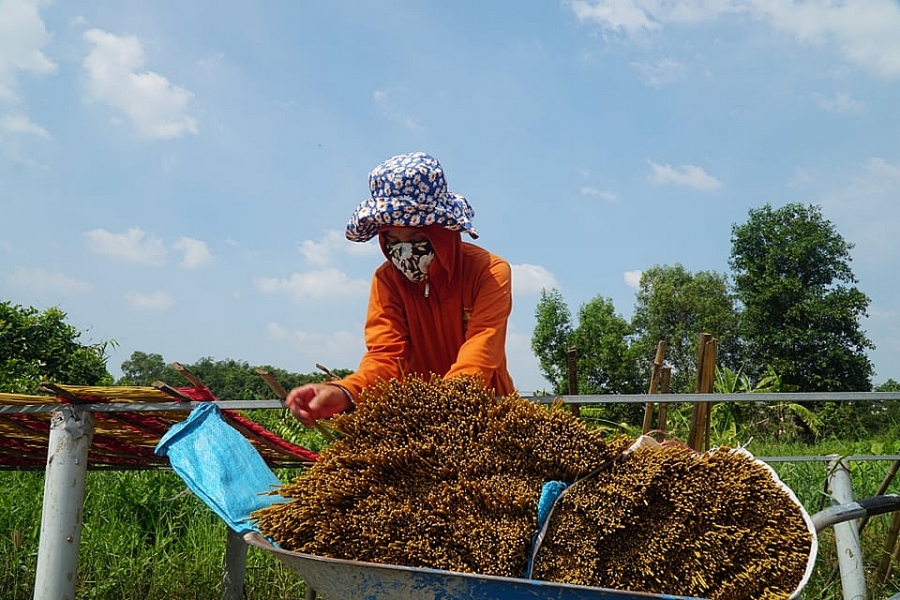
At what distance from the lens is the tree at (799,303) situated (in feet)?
93.8

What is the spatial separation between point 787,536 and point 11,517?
6332 mm

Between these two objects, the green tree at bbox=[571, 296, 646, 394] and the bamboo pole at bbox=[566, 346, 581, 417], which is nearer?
the bamboo pole at bbox=[566, 346, 581, 417]

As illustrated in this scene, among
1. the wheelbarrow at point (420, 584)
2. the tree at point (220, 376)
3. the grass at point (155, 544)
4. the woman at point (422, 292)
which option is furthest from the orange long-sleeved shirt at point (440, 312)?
the tree at point (220, 376)

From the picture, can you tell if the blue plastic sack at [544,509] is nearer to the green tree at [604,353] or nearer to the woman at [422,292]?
the woman at [422,292]

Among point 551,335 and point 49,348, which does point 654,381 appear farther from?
point 551,335

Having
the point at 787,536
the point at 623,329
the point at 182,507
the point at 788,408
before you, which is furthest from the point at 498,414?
the point at 623,329

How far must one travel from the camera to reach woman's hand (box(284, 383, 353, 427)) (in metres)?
2.09

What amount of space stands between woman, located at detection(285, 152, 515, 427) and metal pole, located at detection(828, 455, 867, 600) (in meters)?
1.84

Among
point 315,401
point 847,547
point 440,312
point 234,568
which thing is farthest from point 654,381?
point 234,568

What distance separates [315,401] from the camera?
2.09 m

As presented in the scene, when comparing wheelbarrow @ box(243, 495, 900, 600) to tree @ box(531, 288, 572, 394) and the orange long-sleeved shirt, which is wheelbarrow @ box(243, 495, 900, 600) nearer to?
the orange long-sleeved shirt

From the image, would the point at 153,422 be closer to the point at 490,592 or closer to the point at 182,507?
the point at 490,592

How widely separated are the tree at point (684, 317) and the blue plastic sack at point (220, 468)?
32.5m

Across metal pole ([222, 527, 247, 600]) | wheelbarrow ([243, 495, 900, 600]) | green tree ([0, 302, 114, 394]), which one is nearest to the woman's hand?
wheelbarrow ([243, 495, 900, 600])
